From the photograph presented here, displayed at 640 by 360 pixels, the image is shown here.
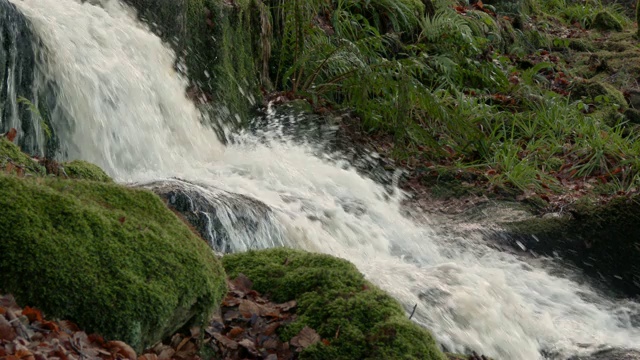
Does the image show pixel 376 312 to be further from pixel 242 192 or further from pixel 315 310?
pixel 242 192

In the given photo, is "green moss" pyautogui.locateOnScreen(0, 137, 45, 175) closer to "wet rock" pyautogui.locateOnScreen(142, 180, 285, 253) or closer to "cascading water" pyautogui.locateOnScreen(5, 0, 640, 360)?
"wet rock" pyautogui.locateOnScreen(142, 180, 285, 253)

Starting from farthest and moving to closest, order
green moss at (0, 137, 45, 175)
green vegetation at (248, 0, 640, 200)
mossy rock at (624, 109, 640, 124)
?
mossy rock at (624, 109, 640, 124) < green vegetation at (248, 0, 640, 200) < green moss at (0, 137, 45, 175)

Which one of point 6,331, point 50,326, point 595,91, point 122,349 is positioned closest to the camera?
point 6,331

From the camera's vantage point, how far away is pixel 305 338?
12.6ft

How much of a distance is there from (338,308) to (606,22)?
13.7m

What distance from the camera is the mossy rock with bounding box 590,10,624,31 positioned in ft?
53.3

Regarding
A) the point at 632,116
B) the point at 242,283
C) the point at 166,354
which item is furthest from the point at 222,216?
the point at 632,116

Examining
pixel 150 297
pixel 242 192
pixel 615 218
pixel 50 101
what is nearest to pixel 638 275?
pixel 615 218

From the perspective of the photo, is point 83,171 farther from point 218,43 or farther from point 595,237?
point 595,237

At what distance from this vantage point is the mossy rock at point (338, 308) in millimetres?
3820

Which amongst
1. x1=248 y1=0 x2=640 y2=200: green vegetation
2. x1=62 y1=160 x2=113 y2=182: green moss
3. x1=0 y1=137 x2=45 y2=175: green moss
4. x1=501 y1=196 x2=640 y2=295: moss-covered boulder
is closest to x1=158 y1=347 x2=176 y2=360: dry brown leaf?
x1=0 y1=137 x2=45 y2=175: green moss

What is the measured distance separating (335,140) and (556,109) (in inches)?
126

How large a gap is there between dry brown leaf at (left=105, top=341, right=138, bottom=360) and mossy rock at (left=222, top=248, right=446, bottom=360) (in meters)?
0.88

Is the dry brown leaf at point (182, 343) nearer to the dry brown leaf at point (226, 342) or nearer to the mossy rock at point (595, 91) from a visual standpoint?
the dry brown leaf at point (226, 342)
